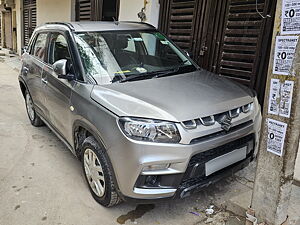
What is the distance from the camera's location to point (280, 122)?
1819 mm

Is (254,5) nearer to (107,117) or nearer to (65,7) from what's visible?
(107,117)

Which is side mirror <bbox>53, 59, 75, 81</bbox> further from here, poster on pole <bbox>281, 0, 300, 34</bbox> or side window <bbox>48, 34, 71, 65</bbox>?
poster on pole <bbox>281, 0, 300, 34</bbox>

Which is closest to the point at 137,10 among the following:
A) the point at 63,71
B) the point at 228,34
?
the point at 228,34

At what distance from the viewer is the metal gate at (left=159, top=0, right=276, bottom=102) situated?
3.79 m

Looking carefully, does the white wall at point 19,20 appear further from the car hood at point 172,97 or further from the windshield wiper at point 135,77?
the car hood at point 172,97

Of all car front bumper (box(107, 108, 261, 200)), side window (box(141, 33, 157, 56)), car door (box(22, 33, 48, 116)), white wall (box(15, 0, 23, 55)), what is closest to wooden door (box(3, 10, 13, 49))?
white wall (box(15, 0, 23, 55))

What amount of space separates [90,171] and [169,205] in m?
0.82

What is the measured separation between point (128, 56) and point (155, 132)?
1246mm

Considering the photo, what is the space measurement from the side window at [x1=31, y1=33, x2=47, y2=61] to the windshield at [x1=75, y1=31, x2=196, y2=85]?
3.56ft

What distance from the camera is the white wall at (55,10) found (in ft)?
28.5

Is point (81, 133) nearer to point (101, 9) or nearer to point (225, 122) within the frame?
point (225, 122)

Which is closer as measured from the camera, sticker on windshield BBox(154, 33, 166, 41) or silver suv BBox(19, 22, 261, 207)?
silver suv BBox(19, 22, 261, 207)

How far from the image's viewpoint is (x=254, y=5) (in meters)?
3.85

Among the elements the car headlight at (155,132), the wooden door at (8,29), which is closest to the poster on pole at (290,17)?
the car headlight at (155,132)
